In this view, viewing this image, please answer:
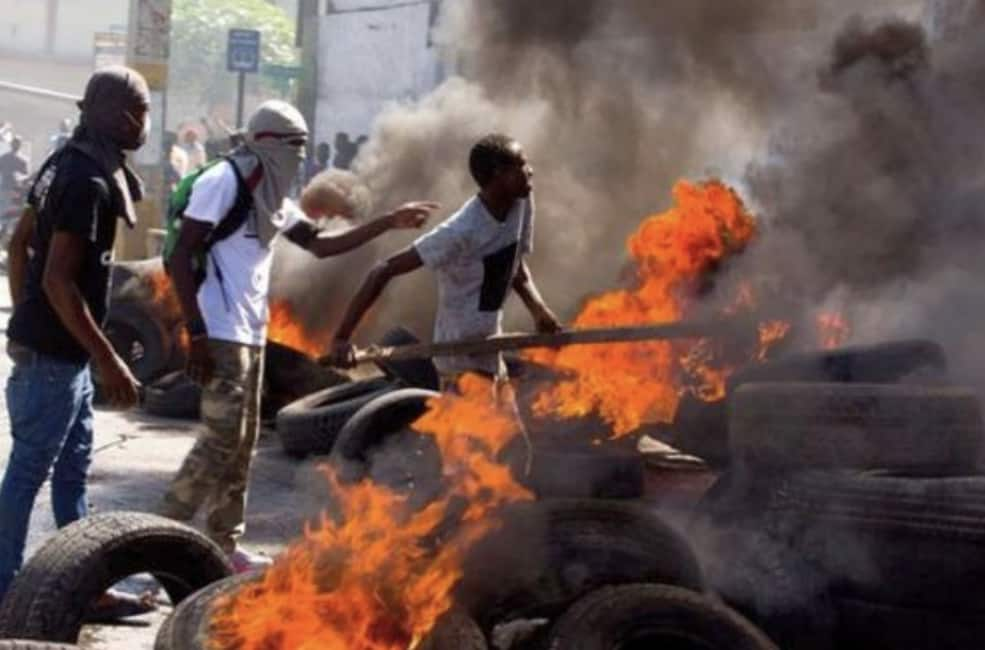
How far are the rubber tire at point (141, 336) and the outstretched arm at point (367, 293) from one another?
652cm

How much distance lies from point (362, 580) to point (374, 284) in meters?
2.07

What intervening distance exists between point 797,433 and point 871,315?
3.08 metres

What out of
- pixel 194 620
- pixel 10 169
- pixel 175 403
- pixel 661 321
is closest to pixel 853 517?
pixel 194 620

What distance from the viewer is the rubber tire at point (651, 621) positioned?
182 inches

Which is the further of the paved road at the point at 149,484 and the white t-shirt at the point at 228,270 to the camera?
the white t-shirt at the point at 228,270

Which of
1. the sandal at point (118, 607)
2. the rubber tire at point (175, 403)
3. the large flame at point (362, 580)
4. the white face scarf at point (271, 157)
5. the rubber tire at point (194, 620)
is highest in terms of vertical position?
the white face scarf at point (271, 157)

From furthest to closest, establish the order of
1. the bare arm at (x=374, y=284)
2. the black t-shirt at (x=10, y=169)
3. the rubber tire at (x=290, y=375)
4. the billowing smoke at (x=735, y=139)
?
the black t-shirt at (x=10, y=169) < the rubber tire at (x=290, y=375) < the billowing smoke at (x=735, y=139) < the bare arm at (x=374, y=284)

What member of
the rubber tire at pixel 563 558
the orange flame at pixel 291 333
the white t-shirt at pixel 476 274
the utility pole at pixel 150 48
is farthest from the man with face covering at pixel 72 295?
the utility pole at pixel 150 48

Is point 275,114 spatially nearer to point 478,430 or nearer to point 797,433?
point 478,430

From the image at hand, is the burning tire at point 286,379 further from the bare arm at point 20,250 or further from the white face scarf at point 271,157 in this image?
the bare arm at point 20,250

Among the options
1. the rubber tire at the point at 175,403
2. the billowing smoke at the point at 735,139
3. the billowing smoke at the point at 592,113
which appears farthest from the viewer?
the billowing smoke at the point at 592,113

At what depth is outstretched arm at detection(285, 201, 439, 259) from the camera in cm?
706

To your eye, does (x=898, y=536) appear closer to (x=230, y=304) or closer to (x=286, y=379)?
(x=230, y=304)

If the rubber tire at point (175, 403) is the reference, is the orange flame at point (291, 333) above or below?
above
